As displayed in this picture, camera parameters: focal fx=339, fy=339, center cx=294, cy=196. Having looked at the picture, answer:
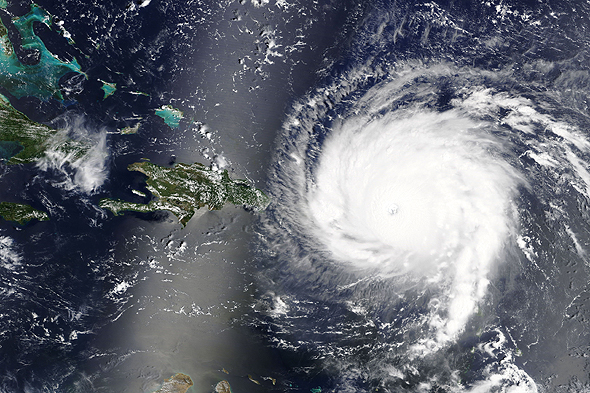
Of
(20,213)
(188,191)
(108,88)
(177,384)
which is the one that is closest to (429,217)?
(188,191)

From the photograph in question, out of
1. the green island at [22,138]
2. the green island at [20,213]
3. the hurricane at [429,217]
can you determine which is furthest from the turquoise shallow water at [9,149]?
the hurricane at [429,217]

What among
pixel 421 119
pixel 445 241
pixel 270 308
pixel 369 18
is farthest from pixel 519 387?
pixel 369 18

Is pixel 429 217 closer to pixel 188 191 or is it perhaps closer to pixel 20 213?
pixel 188 191

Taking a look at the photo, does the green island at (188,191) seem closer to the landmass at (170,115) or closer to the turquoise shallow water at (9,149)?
the landmass at (170,115)

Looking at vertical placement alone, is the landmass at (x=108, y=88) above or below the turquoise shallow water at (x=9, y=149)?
above

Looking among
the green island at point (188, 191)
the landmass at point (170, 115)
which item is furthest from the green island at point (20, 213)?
the landmass at point (170, 115)

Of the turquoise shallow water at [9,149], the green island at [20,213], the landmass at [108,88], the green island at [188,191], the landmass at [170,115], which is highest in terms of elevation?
the landmass at [108,88]

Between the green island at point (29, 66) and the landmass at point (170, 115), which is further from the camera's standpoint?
the landmass at point (170, 115)
